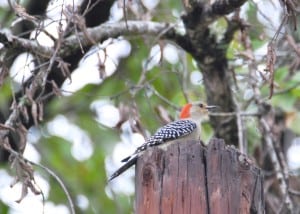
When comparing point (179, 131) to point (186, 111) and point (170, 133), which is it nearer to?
point (170, 133)

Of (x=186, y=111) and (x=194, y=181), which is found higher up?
(x=194, y=181)

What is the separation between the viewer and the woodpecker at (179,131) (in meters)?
5.34

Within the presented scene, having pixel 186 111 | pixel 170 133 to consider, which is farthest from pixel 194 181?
pixel 186 111

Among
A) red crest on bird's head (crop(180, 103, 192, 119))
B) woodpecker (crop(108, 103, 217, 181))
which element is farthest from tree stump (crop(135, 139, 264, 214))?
red crest on bird's head (crop(180, 103, 192, 119))

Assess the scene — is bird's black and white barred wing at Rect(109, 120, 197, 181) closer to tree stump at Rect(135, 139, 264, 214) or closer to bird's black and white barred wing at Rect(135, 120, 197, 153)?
bird's black and white barred wing at Rect(135, 120, 197, 153)

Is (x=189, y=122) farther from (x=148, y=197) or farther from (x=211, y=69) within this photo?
(x=148, y=197)

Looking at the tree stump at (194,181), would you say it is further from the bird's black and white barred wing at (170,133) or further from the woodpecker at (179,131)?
the bird's black and white barred wing at (170,133)

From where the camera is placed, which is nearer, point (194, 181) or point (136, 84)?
point (194, 181)

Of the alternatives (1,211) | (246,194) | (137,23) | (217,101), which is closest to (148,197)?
(246,194)

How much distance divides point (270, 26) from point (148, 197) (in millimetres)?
3745

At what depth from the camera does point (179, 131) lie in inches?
249

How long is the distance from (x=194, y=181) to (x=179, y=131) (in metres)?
2.06

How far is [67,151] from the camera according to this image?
28.3 feet

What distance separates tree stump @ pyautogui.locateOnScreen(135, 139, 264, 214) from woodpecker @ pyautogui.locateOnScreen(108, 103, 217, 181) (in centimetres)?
81
